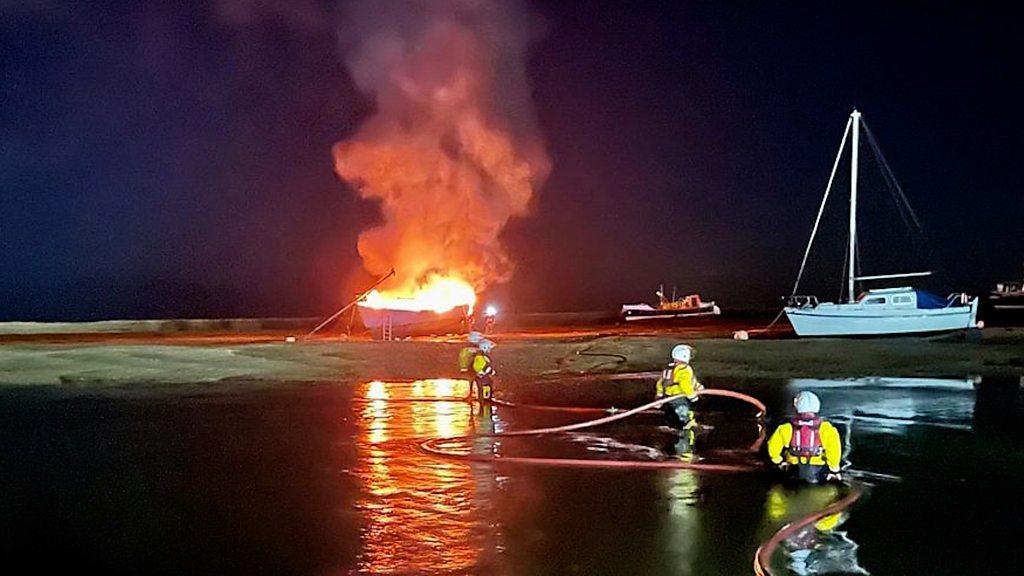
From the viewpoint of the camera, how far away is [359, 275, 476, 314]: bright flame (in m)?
42.5

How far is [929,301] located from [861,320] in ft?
14.3

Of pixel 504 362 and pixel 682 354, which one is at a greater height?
pixel 682 354

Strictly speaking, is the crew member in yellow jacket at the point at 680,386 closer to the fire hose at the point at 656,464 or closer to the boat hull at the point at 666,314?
the fire hose at the point at 656,464

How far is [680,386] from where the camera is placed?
16625 mm

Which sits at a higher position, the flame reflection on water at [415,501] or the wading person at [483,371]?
the wading person at [483,371]

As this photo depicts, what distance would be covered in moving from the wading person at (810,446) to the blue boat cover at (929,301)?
37.8 metres

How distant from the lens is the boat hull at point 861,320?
4469 cm

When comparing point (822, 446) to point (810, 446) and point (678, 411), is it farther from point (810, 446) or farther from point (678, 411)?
point (678, 411)

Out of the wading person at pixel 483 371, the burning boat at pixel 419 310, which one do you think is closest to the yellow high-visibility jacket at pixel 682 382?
the wading person at pixel 483 371

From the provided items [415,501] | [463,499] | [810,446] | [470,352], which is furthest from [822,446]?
[470,352]

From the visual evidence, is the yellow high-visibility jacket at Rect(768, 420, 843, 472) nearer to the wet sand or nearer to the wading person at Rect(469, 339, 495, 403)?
the wading person at Rect(469, 339, 495, 403)

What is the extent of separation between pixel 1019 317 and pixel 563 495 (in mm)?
83271

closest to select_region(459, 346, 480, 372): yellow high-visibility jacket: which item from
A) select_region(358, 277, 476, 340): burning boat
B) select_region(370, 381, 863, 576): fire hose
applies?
select_region(370, 381, 863, 576): fire hose

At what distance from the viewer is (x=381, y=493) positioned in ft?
38.5
